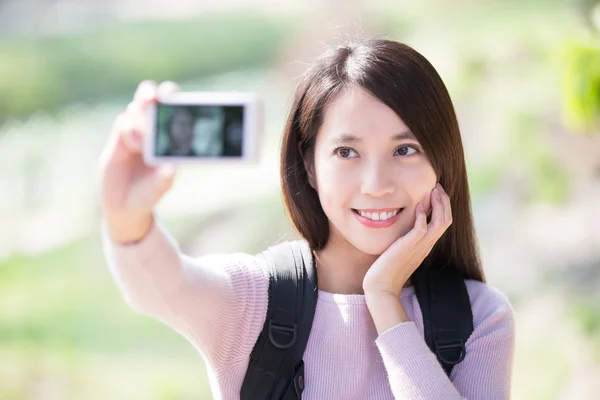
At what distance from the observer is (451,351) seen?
1388 millimetres

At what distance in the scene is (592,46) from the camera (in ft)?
7.00

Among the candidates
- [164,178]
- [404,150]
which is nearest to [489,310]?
[404,150]

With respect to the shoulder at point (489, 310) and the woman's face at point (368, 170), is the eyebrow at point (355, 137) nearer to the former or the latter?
the woman's face at point (368, 170)

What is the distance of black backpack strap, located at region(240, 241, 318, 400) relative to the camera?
52.3 inches

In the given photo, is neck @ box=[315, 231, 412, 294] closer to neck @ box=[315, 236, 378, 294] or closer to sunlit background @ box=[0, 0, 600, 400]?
neck @ box=[315, 236, 378, 294]

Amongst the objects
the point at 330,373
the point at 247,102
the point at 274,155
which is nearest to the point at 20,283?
the point at 274,155

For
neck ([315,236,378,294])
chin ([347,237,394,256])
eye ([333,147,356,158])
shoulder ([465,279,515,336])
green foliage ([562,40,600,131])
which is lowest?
shoulder ([465,279,515,336])

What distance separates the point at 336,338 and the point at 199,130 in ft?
1.86

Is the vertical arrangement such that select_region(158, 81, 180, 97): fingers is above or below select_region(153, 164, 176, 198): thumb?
above

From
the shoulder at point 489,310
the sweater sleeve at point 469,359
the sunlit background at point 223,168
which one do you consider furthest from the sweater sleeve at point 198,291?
the sunlit background at point 223,168

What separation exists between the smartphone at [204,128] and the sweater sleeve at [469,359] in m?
0.50

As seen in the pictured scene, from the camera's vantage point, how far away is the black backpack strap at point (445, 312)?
1389 mm

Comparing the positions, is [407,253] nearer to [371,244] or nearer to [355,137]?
[371,244]

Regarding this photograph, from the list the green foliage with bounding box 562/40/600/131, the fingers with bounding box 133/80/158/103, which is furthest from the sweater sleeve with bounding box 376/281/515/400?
the green foliage with bounding box 562/40/600/131
